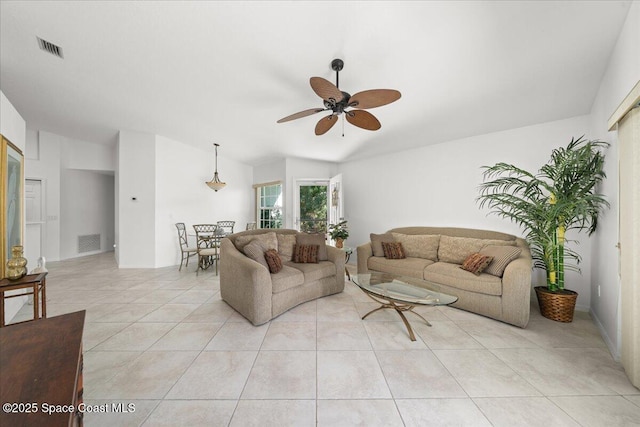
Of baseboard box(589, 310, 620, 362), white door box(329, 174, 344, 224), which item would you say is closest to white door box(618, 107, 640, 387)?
baseboard box(589, 310, 620, 362)

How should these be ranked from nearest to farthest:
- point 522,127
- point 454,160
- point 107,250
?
point 522,127
point 454,160
point 107,250

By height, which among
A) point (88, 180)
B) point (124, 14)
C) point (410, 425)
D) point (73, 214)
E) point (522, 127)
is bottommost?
point (410, 425)

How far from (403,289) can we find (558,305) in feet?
5.53

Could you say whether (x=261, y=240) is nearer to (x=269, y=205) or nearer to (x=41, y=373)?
(x=41, y=373)

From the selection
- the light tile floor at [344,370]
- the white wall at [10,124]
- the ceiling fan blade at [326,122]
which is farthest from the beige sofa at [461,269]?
Result: the white wall at [10,124]

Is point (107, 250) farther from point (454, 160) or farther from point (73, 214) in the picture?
point (454, 160)

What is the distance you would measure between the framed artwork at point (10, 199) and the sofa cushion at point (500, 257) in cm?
512

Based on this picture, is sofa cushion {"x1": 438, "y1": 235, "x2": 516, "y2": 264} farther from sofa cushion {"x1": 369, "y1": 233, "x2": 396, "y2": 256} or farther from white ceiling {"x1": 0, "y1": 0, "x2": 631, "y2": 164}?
white ceiling {"x1": 0, "y1": 0, "x2": 631, "y2": 164}

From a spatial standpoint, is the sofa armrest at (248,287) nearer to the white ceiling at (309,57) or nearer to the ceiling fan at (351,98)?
the ceiling fan at (351,98)

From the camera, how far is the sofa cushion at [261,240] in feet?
9.64

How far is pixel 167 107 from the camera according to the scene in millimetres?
3490

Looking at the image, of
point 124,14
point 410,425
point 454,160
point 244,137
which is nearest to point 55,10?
point 124,14

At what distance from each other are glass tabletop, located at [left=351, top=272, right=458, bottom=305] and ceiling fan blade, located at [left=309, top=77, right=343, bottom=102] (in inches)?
73.6

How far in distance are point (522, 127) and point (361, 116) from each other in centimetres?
261
